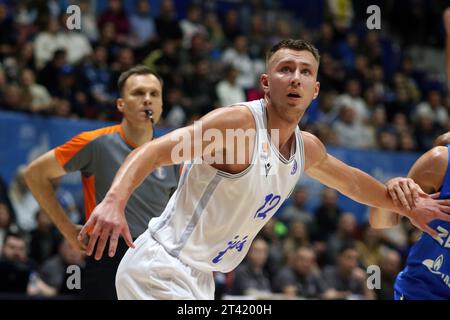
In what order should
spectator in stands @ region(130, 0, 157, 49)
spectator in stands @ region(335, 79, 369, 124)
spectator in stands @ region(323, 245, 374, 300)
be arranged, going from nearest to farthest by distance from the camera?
spectator in stands @ region(323, 245, 374, 300) < spectator in stands @ region(130, 0, 157, 49) < spectator in stands @ region(335, 79, 369, 124)

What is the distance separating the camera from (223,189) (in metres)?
4.16

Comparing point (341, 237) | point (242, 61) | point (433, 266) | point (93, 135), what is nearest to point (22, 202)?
point (93, 135)

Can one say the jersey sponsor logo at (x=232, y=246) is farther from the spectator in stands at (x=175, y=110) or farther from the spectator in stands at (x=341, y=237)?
the spectator in stands at (x=341, y=237)

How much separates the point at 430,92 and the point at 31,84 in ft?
29.2

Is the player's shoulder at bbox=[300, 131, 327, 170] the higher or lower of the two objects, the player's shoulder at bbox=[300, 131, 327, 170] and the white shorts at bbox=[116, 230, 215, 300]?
the higher

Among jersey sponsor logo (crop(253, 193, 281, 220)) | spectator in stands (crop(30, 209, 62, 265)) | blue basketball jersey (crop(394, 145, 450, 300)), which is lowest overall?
spectator in stands (crop(30, 209, 62, 265))

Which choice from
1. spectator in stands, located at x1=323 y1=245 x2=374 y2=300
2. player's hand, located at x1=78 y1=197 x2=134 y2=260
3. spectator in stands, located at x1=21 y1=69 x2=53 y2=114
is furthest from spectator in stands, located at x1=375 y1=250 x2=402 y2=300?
player's hand, located at x1=78 y1=197 x2=134 y2=260

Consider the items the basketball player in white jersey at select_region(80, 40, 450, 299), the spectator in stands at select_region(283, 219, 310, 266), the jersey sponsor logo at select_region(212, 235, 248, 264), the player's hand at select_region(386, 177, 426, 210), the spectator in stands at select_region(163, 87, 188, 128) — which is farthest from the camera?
the spectator in stands at select_region(163, 87, 188, 128)

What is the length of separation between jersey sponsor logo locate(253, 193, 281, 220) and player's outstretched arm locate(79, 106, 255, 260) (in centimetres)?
43

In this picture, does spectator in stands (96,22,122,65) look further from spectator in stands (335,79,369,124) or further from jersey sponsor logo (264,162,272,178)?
jersey sponsor logo (264,162,272,178)

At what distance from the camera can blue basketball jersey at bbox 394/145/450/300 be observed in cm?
467

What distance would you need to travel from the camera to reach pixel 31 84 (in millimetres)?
10250

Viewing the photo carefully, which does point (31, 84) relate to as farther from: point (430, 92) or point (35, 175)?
point (430, 92)

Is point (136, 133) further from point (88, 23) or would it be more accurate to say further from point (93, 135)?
point (88, 23)
